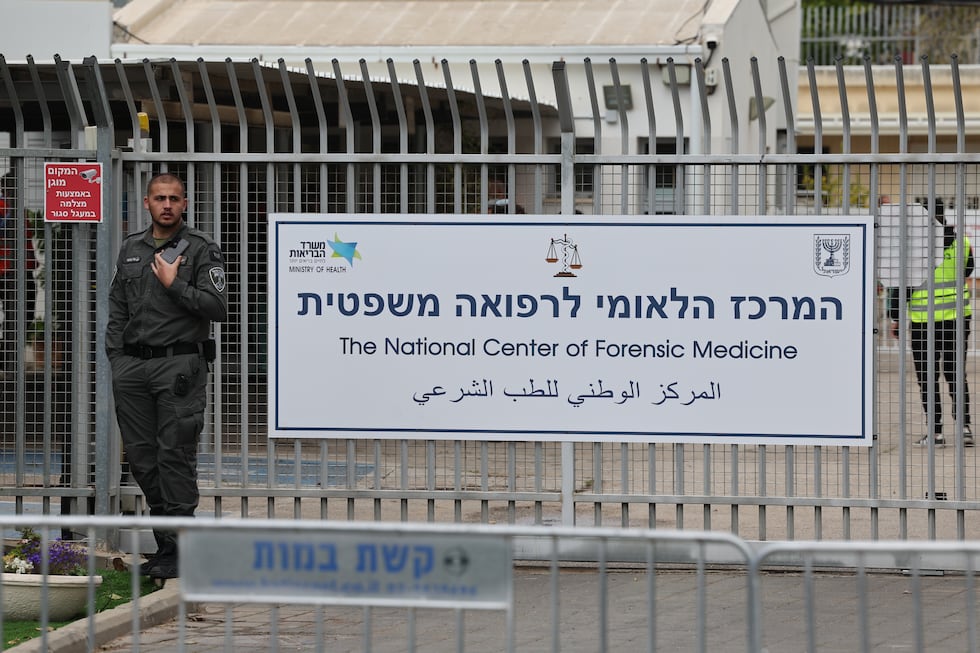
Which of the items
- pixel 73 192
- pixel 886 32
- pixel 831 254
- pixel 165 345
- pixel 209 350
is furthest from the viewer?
pixel 886 32

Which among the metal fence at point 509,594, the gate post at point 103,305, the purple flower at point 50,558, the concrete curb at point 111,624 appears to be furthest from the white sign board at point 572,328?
the purple flower at point 50,558

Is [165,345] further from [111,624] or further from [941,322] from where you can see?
[941,322]

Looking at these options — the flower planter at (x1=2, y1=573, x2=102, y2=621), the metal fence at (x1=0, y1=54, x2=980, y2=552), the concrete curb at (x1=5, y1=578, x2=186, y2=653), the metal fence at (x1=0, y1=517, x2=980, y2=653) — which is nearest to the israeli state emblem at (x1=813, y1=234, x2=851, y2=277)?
the metal fence at (x1=0, y1=54, x2=980, y2=552)

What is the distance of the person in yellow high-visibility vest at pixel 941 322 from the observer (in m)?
7.69

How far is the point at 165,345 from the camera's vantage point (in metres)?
7.25

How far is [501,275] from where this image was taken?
778cm

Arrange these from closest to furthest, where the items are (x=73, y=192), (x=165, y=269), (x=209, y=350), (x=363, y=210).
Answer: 1. (x=165, y=269)
2. (x=209, y=350)
3. (x=73, y=192)
4. (x=363, y=210)

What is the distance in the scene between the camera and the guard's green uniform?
7230 mm

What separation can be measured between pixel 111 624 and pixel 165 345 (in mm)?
1441

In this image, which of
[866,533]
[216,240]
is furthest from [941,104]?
[216,240]

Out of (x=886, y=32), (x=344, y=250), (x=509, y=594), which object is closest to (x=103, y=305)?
(x=344, y=250)

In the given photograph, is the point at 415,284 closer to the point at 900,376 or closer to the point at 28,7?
the point at 900,376

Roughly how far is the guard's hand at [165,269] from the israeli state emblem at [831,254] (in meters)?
3.24

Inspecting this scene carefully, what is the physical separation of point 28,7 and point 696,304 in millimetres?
9304
